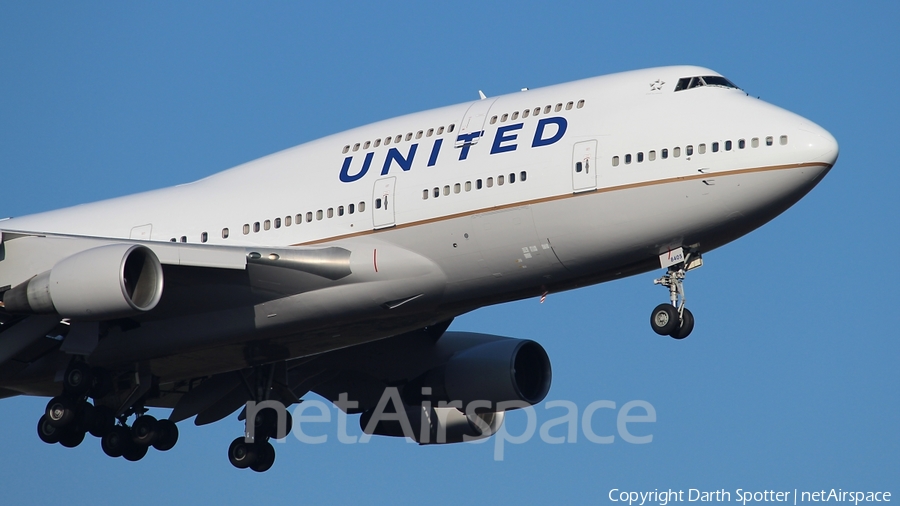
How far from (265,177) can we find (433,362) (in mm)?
7286

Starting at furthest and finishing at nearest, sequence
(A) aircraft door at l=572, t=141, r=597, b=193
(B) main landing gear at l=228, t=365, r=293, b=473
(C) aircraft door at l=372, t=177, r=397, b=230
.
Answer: (B) main landing gear at l=228, t=365, r=293, b=473
(C) aircraft door at l=372, t=177, r=397, b=230
(A) aircraft door at l=572, t=141, r=597, b=193

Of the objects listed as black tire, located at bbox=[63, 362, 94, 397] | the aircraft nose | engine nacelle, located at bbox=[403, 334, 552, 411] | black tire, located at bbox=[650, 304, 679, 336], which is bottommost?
black tire, located at bbox=[63, 362, 94, 397]

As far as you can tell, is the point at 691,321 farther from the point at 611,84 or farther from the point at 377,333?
the point at 377,333

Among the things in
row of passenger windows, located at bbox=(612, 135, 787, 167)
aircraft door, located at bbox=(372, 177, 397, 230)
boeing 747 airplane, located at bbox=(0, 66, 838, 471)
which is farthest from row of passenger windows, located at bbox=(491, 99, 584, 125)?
aircraft door, located at bbox=(372, 177, 397, 230)

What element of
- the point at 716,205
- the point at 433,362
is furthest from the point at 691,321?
the point at 433,362

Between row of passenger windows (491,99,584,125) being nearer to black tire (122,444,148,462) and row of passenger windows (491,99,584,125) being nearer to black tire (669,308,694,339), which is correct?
black tire (669,308,694,339)

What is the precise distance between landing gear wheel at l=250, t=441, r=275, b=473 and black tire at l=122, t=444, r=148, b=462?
2533mm

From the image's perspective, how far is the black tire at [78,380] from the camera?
109 ft

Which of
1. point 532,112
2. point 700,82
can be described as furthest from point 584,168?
point 700,82

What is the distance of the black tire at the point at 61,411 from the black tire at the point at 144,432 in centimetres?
246

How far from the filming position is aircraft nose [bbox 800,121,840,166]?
28.9m

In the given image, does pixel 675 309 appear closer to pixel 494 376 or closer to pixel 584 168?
pixel 584 168

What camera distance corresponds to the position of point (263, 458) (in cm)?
3650

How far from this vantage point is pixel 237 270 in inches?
1233
